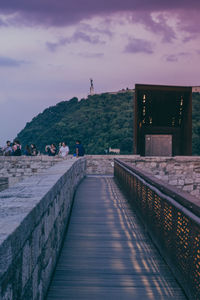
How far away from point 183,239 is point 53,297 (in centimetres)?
160

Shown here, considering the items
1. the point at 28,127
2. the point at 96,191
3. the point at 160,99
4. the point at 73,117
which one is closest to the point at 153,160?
the point at 160,99

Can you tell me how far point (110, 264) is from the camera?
5457 mm

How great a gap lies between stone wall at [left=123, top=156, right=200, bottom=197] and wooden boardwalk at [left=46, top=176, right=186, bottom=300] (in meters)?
16.3

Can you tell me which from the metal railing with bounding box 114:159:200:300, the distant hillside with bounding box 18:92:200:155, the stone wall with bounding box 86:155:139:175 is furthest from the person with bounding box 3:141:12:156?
the distant hillside with bounding box 18:92:200:155

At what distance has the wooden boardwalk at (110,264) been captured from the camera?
4410mm

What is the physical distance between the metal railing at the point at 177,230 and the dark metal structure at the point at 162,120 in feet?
74.1

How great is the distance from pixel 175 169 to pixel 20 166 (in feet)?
35.2

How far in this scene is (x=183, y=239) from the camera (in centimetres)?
429

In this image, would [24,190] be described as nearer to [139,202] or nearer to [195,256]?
[195,256]

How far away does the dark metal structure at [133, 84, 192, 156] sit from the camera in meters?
29.7

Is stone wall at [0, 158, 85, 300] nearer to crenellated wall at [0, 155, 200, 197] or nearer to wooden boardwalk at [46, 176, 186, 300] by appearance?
wooden boardwalk at [46, 176, 186, 300]

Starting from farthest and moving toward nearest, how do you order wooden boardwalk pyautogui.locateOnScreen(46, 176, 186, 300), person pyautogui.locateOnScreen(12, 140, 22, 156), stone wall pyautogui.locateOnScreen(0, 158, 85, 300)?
1. person pyautogui.locateOnScreen(12, 140, 22, 156)
2. wooden boardwalk pyautogui.locateOnScreen(46, 176, 186, 300)
3. stone wall pyautogui.locateOnScreen(0, 158, 85, 300)

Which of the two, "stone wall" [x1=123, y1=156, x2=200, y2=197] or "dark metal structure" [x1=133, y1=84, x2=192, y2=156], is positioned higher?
"dark metal structure" [x1=133, y1=84, x2=192, y2=156]

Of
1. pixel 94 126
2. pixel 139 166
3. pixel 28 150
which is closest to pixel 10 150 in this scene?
pixel 28 150
